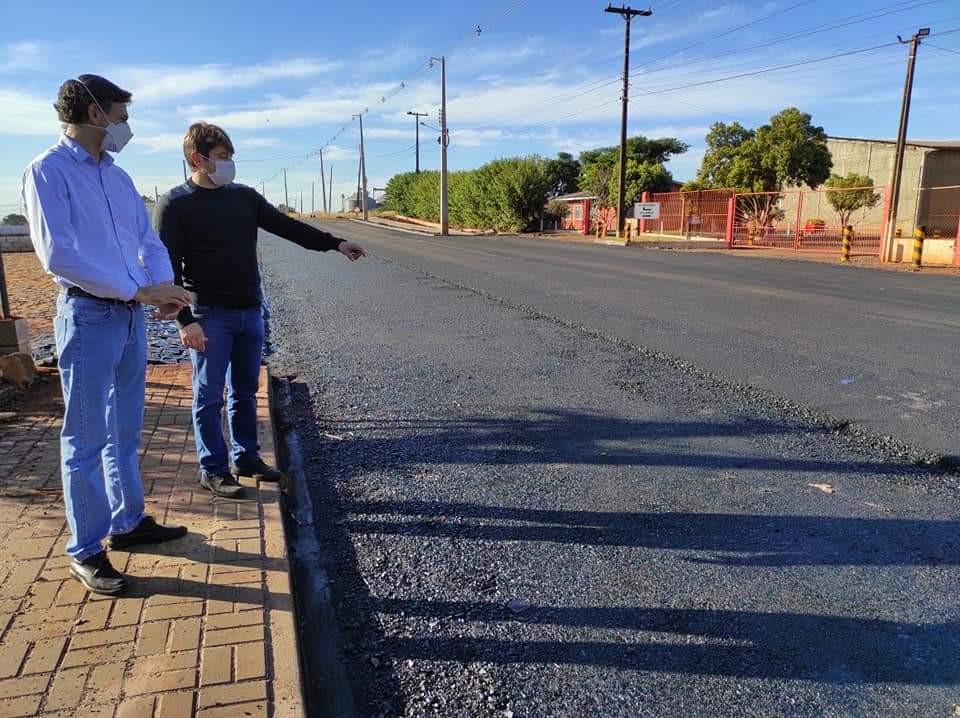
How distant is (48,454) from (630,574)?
11.4ft

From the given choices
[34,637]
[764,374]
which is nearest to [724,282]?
[764,374]

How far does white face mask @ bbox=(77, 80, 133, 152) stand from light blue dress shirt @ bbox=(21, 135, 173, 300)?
0.16ft

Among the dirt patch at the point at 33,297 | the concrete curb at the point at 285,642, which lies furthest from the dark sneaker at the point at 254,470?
the dirt patch at the point at 33,297

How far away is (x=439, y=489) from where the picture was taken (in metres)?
4.13

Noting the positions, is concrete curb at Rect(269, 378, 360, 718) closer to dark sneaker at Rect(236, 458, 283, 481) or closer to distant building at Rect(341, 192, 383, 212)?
dark sneaker at Rect(236, 458, 283, 481)

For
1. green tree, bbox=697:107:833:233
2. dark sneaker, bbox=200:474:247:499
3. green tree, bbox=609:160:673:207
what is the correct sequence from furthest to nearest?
green tree, bbox=609:160:673:207
green tree, bbox=697:107:833:233
dark sneaker, bbox=200:474:247:499

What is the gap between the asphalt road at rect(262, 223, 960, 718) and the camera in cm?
251

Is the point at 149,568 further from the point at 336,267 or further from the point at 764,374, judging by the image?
the point at 336,267

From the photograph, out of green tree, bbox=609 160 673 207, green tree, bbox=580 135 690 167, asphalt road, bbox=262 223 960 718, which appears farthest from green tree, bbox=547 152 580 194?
asphalt road, bbox=262 223 960 718

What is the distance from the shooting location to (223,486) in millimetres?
3711

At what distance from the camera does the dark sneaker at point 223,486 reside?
145 inches

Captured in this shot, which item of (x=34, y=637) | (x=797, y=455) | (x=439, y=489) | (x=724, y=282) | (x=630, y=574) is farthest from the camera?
(x=724, y=282)

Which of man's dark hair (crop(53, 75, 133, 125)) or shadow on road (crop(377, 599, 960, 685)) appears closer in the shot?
shadow on road (crop(377, 599, 960, 685))

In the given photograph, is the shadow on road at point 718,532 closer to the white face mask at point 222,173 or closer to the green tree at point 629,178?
the white face mask at point 222,173
